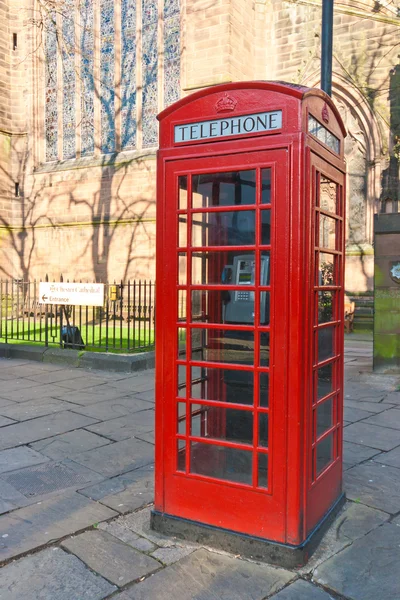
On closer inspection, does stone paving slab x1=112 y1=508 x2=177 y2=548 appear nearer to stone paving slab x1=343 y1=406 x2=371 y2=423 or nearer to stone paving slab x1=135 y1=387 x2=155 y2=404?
stone paving slab x1=343 y1=406 x2=371 y2=423

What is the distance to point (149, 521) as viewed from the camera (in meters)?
3.44

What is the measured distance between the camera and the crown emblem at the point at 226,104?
2.92 metres

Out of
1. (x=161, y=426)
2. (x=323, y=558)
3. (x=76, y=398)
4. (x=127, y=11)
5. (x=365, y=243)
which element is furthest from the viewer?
(x=127, y=11)

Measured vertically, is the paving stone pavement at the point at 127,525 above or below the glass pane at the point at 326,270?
below

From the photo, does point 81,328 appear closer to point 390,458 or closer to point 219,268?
point 390,458

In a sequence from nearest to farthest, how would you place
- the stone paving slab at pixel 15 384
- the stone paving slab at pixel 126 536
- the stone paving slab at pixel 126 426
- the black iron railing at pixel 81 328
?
the stone paving slab at pixel 126 536 < the stone paving slab at pixel 126 426 < the stone paving slab at pixel 15 384 < the black iron railing at pixel 81 328

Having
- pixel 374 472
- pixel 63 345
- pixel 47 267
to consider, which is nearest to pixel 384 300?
pixel 374 472

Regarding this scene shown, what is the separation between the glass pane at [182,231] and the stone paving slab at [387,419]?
139 inches

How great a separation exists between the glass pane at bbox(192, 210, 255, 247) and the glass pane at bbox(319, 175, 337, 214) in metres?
0.45

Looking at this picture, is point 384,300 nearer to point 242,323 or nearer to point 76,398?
point 76,398

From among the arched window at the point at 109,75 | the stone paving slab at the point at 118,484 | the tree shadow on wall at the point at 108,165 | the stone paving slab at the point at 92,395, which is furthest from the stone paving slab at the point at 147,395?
the arched window at the point at 109,75

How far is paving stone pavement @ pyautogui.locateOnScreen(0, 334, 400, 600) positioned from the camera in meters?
2.71

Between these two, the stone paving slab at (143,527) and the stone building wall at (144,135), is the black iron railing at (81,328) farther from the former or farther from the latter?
the stone paving slab at (143,527)

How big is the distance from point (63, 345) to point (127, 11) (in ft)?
40.9
